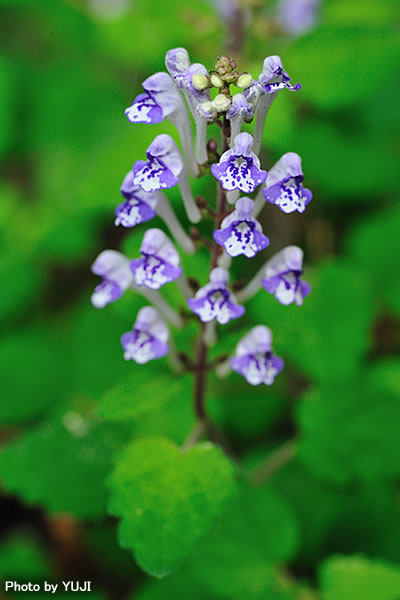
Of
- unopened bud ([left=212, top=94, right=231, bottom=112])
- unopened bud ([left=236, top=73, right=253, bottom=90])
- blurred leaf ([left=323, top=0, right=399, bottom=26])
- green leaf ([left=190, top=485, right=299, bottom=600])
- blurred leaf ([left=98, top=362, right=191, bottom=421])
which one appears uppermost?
blurred leaf ([left=323, top=0, right=399, bottom=26])

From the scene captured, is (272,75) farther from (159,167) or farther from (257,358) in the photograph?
(257,358)

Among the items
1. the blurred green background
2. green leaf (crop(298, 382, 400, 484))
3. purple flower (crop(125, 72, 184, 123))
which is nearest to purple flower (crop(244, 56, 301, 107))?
purple flower (crop(125, 72, 184, 123))

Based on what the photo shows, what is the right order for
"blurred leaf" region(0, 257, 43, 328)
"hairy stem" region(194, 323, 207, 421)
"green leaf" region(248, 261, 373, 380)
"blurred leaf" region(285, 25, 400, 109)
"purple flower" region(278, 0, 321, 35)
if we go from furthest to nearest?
"purple flower" region(278, 0, 321, 35) < "blurred leaf" region(0, 257, 43, 328) < "blurred leaf" region(285, 25, 400, 109) < "green leaf" region(248, 261, 373, 380) < "hairy stem" region(194, 323, 207, 421)

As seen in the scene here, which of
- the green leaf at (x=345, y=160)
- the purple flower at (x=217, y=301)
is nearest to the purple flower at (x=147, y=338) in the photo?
the purple flower at (x=217, y=301)

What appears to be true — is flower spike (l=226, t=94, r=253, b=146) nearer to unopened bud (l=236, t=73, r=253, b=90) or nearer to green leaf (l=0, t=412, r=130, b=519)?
unopened bud (l=236, t=73, r=253, b=90)

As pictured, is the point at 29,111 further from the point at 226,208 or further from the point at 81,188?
the point at 226,208

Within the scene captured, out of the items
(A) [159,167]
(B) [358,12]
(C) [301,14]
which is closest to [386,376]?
(A) [159,167]

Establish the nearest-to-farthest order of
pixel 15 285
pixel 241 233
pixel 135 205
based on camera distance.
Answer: pixel 241 233, pixel 135 205, pixel 15 285
